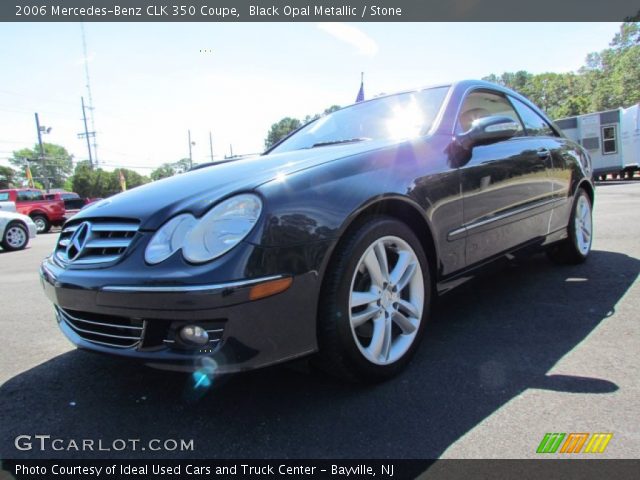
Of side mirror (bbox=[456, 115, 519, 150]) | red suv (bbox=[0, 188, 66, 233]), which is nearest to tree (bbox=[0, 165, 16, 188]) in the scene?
red suv (bbox=[0, 188, 66, 233])

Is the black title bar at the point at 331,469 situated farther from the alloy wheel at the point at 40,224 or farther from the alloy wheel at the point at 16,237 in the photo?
the alloy wheel at the point at 40,224

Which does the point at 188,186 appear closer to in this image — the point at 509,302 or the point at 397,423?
the point at 397,423

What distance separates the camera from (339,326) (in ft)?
6.24

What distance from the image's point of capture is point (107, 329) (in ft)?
6.26

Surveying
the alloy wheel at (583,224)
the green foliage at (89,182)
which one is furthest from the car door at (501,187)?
the green foliage at (89,182)

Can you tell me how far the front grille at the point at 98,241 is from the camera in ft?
6.28

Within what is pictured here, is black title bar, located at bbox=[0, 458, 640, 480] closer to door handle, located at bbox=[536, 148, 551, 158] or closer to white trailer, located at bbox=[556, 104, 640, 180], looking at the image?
door handle, located at bbox=[536, 148, 551, 158]

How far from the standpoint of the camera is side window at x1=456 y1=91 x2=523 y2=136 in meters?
2.92

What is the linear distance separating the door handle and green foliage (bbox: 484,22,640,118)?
33.2 meters

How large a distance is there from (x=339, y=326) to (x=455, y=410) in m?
0.60

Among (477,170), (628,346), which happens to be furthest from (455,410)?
(477,170)

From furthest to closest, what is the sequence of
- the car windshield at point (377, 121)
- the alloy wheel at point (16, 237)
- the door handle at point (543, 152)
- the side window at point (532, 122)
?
1. the alloy wheel at point (16, 237)
2. the side window at point (532, 122)
3. the door handle at point (543, 152)
4. the car windshield at point (377, 121)

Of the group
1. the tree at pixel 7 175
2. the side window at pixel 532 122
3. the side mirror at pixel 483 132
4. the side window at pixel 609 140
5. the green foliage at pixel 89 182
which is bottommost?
the side mirror at pixel 483 132

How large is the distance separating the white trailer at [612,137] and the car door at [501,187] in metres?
17.6
